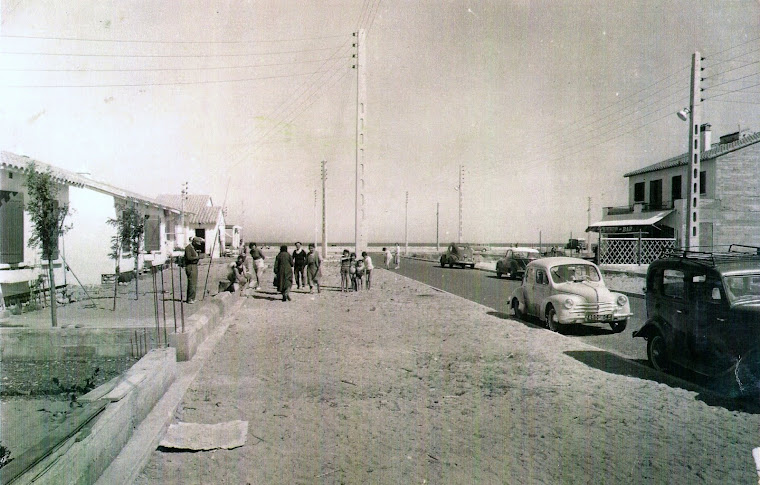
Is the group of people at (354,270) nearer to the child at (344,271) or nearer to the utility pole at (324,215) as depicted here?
the child at (344,271)

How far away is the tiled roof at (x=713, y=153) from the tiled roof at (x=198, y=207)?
108 ft

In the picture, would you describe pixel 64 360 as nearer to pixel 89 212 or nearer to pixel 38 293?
pixel 38 293

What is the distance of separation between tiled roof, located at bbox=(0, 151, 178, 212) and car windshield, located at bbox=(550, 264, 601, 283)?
35.8 ft

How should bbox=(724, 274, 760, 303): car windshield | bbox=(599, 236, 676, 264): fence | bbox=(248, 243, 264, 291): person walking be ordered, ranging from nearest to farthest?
1. bbox=(724, 274, 760, 303): car windshield
2. bbox=(248, 243, 264, 291): person walking
3. bbox=(599, 236, 676, 264): fence

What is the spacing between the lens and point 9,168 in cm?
1121

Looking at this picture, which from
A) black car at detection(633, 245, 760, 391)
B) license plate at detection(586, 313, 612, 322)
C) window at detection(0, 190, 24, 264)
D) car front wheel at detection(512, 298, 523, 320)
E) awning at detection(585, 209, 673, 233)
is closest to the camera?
black car at detection(633, 245, 760, 391)

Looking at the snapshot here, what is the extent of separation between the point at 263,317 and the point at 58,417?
6.08 m

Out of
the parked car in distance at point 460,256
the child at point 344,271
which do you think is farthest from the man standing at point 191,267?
the parked car in distance at point 460,256

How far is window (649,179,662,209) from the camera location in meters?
35.9

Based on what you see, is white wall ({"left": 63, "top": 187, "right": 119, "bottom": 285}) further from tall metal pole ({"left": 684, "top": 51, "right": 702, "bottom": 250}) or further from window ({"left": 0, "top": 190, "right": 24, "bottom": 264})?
tall metal pole ({"left": 684, "top": 51, "right": 702, "bottom": 250})

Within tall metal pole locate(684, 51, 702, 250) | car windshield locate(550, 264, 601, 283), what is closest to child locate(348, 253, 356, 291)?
car windshield locate(550, 264, 601, 283)

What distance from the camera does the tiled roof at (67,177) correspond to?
36.4 ft

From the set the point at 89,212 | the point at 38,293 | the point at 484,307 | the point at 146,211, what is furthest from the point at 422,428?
the point at 146,211

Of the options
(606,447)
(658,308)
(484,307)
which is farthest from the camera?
(484,307)
